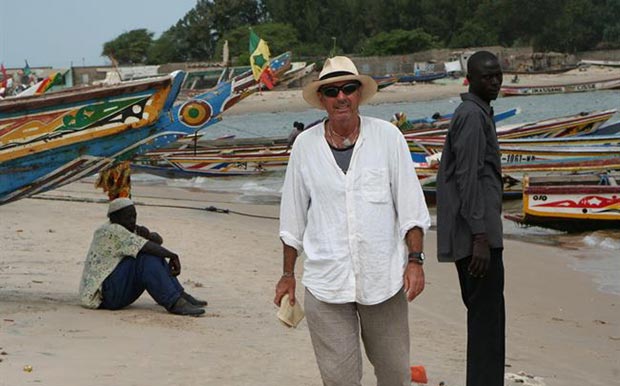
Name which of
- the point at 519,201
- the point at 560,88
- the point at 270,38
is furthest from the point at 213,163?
the point at 270,38

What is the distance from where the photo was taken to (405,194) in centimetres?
434

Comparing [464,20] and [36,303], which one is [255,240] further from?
[464,20]

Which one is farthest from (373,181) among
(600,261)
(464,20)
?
(464,20)

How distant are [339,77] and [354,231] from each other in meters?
0.64

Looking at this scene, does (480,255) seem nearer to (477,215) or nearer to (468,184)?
(477,215)

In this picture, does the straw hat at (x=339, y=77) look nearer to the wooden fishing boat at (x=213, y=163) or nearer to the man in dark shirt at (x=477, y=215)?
the man in dark shirt at (x=477, y=215)

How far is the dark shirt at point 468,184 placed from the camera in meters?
4.85

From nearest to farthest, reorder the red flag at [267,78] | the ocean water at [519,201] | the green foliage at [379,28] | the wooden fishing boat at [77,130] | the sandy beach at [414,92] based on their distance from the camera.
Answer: the wooden fishing boat at [77,130], the ocean water at [519,201], the red flag at [267,78], the sandy beach at [414,92], the green foliage at [379,28]

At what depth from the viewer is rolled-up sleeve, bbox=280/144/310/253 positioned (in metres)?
4.44

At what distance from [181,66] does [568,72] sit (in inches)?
1028

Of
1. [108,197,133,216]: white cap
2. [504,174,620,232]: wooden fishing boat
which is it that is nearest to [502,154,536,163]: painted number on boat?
[504,174,620,232]: wooden fishing boat

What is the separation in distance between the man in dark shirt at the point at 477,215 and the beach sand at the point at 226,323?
984mm

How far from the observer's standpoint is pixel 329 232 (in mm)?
4316

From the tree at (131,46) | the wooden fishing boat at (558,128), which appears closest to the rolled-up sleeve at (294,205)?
the wooden fishing boat at (558,128)
